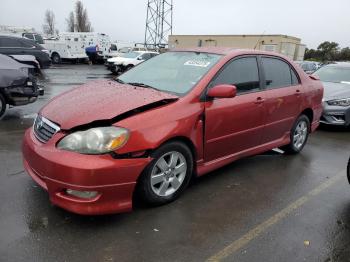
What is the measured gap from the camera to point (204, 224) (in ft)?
11.5

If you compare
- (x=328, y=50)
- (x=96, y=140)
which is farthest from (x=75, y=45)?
(x=328, y=50)

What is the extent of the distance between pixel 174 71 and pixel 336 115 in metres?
4.81

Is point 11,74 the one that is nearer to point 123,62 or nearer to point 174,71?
point 174,71

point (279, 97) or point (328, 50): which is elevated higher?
point (279, 97)

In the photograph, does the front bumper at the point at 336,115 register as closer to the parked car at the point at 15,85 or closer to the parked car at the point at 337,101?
the parked car at the point at 337,101

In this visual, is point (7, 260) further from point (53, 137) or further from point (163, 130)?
point (163, 130)

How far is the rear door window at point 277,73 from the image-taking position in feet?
16.5

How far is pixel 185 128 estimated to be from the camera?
12.2 feet

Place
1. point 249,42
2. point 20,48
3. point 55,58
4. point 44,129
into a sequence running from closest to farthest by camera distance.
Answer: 1. point 44,129
2. point 20,48
3. point 55,58
4. point 249,42

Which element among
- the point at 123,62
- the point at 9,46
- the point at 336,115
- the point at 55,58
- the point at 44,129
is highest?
the point at 44,129

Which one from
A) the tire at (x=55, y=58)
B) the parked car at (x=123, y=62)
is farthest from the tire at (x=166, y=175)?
the tire at (x=55, y=58)

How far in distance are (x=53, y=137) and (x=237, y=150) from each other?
7.41 ft

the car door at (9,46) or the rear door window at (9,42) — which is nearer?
the car door at (9,46)

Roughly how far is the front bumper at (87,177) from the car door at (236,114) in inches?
39.9
